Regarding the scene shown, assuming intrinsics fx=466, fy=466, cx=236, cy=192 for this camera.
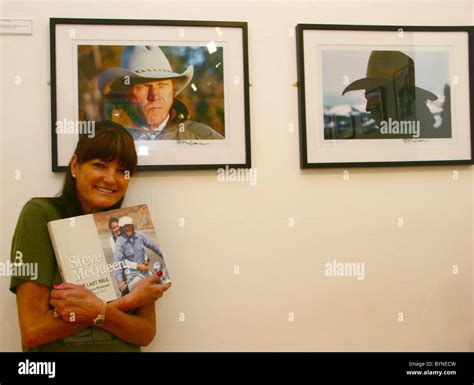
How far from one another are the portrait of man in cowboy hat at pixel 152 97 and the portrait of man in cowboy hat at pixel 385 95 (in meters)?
0.36

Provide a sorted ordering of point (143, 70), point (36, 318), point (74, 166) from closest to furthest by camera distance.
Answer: point (36, 318) → point (74, 166) → point (143, 70)

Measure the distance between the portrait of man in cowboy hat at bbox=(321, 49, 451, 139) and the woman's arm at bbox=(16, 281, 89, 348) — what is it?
0.90 m

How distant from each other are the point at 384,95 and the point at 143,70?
0.73 m

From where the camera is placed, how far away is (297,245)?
140 cm

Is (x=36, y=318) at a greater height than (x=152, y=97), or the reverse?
(x=152, y=97)

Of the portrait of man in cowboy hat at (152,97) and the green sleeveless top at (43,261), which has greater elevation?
the portrait of man in cowboy hat at (152,97)

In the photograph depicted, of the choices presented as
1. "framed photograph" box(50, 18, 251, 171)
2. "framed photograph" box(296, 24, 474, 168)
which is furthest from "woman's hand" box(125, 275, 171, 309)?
"framed photograph" box(296, 24, 474, 168)

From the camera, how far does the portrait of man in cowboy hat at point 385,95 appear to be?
4.59 feet

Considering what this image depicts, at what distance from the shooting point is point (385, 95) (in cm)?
142

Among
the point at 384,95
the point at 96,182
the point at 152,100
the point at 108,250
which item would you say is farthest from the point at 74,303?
the point at 384,95

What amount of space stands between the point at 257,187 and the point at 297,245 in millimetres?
213

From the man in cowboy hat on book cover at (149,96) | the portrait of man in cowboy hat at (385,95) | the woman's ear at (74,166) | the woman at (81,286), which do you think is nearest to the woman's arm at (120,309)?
the woman at (81,286)

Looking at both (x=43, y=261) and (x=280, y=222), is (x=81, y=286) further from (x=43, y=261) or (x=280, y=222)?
(x=280, y=222)

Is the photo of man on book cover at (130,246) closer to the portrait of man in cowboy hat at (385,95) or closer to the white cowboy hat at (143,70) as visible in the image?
the white cowboy hat at (143,70)
